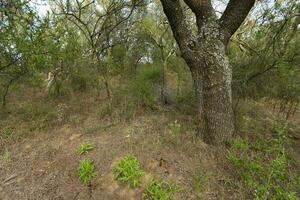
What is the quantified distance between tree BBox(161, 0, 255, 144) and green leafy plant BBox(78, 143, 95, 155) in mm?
1951

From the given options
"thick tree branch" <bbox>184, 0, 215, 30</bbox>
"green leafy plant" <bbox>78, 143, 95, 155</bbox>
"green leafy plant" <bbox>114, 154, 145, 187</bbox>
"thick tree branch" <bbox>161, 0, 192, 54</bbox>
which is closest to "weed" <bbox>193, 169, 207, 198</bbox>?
"green leafy plant" <bbox>114, 154, 145, 187</bbox>

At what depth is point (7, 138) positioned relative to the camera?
4262 millimetres

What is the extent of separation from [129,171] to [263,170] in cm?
186

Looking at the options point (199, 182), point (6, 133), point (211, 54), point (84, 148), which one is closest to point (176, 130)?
point (199, 182)

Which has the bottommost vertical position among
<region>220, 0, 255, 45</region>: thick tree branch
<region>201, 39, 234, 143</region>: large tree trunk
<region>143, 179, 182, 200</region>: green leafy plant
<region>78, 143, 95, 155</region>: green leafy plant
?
<region>143, 179, 182, 200</region>: green leafy plant

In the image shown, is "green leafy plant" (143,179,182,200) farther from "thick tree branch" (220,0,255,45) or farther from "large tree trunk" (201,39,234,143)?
"thick tree branch" (220,0,255,45)

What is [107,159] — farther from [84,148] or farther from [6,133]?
[6,133]

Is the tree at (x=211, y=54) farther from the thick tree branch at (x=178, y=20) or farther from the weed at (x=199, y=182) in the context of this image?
the weed at (x=199, y=182)

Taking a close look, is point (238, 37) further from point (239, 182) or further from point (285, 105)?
point (239, 182)

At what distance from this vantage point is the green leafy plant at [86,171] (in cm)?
301

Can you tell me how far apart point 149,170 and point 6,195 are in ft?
6.57

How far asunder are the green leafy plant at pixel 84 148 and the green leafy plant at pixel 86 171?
10.8 inches

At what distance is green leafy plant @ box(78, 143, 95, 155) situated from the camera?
3.51 metres

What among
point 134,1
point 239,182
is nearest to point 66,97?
point 134,1
